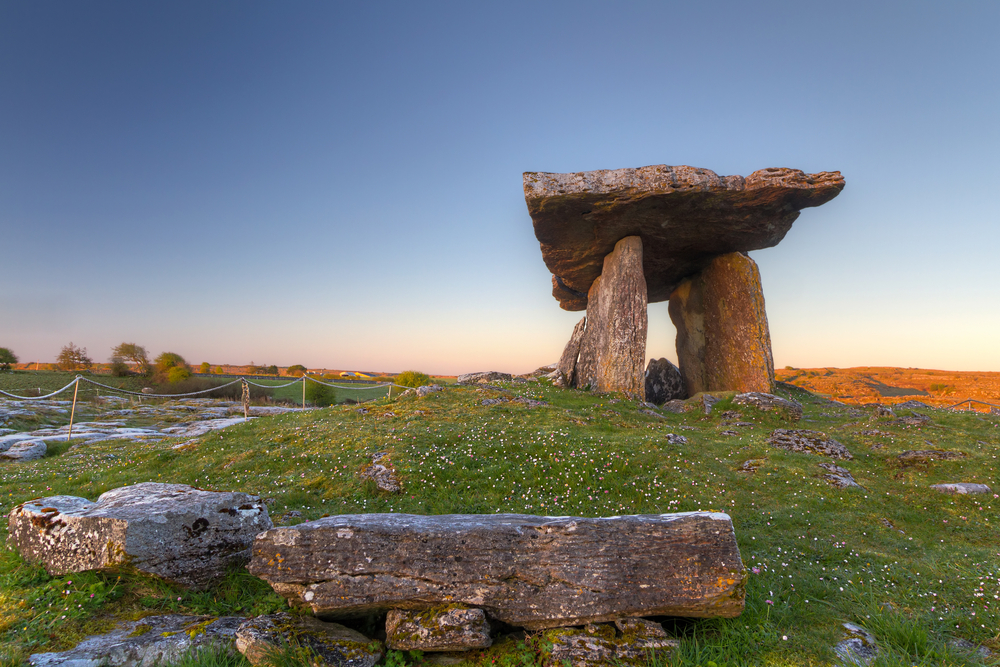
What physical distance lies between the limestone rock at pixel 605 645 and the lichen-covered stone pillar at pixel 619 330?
1470 centimetres

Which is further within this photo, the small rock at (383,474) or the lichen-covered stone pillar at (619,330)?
the lichen-covered stone pillar at (619,330)

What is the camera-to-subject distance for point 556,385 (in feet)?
68.9

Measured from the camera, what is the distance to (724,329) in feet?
71.6

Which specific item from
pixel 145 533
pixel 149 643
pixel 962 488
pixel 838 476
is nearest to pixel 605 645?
pixel 149 643

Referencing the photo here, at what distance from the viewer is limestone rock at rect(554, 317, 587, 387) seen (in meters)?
21.6

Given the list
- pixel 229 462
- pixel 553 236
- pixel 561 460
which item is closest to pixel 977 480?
pixel 561 460

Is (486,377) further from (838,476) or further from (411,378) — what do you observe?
(838,476)

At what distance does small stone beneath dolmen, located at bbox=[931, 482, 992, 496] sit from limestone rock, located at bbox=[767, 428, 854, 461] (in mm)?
2098

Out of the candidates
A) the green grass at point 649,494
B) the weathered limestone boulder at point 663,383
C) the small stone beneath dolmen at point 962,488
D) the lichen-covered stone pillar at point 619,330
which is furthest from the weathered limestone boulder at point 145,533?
the weathered limestone boulder at point 663,383

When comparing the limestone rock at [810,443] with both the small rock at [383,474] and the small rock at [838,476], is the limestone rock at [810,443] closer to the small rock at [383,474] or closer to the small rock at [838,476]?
the small rock at [838,476]

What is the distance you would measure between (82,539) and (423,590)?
384 centimetres

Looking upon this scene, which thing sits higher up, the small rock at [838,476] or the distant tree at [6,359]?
the distant tree at [6,359]

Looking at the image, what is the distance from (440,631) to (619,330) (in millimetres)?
16397

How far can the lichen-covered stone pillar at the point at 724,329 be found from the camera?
798 inches
